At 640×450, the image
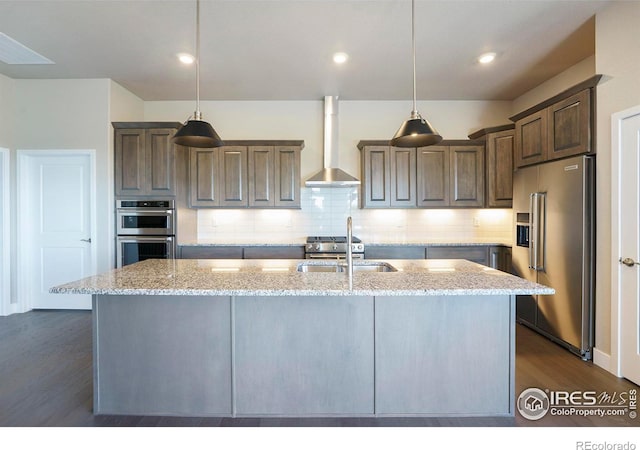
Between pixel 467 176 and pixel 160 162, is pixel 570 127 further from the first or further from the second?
pixel 160 162

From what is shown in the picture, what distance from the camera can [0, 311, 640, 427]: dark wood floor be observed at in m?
1.94

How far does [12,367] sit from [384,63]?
14.4 feet

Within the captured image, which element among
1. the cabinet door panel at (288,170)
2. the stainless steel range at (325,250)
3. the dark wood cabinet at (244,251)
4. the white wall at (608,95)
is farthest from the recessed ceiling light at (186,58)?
the white wall at (608,95)

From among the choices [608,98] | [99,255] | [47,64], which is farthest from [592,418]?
[47,64]

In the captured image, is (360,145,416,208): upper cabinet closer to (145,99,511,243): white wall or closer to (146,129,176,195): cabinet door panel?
(145,99,511,243): white wall

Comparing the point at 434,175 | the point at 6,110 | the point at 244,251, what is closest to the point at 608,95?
the point at 434,175

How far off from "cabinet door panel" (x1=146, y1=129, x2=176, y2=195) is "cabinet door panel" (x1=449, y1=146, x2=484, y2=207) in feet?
11.6

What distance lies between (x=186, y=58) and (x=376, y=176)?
2.57m

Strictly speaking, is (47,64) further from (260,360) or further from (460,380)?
(460,380)

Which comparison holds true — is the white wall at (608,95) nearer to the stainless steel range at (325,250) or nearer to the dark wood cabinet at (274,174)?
the stainless steel range at (325,250)

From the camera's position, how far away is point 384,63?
3592 millimetres

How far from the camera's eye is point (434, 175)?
4.39 metres

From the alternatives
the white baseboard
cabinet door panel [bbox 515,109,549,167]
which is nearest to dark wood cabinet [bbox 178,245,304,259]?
cabinet door panel [bbox 515,109,549,167]

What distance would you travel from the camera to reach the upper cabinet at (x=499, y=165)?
4.14 m
